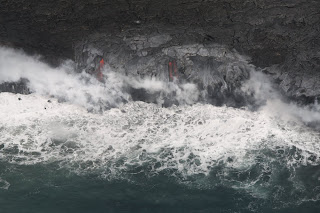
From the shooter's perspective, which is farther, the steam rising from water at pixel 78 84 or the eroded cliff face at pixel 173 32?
the steam rising from water at pixel 78 84

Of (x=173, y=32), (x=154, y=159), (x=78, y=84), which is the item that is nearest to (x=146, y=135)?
(x=154, y=159)

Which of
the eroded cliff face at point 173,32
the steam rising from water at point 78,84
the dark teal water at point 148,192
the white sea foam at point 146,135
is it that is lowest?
the dark teal water at point 148,192

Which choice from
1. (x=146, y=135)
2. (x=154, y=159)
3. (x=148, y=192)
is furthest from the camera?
(x=146, y=135)

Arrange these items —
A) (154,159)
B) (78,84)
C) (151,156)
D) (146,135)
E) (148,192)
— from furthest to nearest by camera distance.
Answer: (78,84), (146,135), (151,156), (154,159), (148,192)

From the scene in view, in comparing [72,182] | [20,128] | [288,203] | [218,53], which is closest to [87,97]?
[20,128]

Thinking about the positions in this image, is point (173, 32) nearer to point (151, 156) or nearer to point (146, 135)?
point (146, 135)

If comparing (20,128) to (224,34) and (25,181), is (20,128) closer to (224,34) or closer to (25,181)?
(25,181)

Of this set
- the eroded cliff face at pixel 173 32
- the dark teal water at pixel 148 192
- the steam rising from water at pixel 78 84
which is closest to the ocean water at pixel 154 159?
the dark teal water at pixel 148 192

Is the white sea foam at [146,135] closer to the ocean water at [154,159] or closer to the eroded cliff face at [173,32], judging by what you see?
the ocean water at [154,159]
